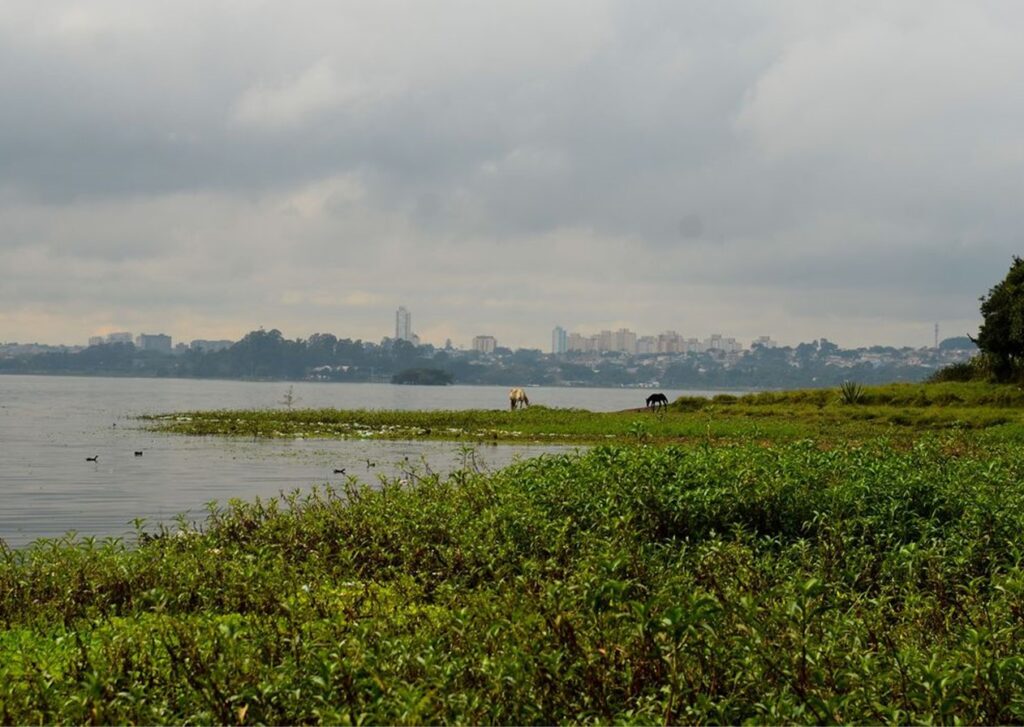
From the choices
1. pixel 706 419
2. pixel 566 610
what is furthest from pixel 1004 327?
pixel 566 610

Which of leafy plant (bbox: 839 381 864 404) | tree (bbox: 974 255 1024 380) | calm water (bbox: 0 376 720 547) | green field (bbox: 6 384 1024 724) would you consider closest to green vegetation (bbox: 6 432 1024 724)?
green field (bbox: 6 384 1024 724)

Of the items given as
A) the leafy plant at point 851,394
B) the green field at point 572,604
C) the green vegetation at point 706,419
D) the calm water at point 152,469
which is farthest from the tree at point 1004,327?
the green field at point 572,604

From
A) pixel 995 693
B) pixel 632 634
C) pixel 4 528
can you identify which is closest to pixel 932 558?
pixel 995 693

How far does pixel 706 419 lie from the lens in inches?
1646

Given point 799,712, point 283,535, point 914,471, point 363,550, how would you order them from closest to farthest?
1. point 799,712
2. point 363,550
3. point 283,535
4. point 914,471

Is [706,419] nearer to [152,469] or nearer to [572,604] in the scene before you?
[152,469]

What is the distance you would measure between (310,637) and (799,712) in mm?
3447

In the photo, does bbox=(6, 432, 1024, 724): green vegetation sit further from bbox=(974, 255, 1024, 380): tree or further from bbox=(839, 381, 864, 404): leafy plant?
bbox=(974, 255, 1024, 380): tree

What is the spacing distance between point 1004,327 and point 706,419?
66.9ft

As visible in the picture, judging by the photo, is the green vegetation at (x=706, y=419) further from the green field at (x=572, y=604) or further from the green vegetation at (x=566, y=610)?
the green vegetation at (x=566, y=610)

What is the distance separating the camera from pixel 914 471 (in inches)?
555

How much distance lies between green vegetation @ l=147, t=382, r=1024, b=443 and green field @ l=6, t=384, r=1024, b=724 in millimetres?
18850

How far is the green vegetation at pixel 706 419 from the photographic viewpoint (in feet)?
118

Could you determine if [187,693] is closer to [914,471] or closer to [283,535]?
[283,535]
